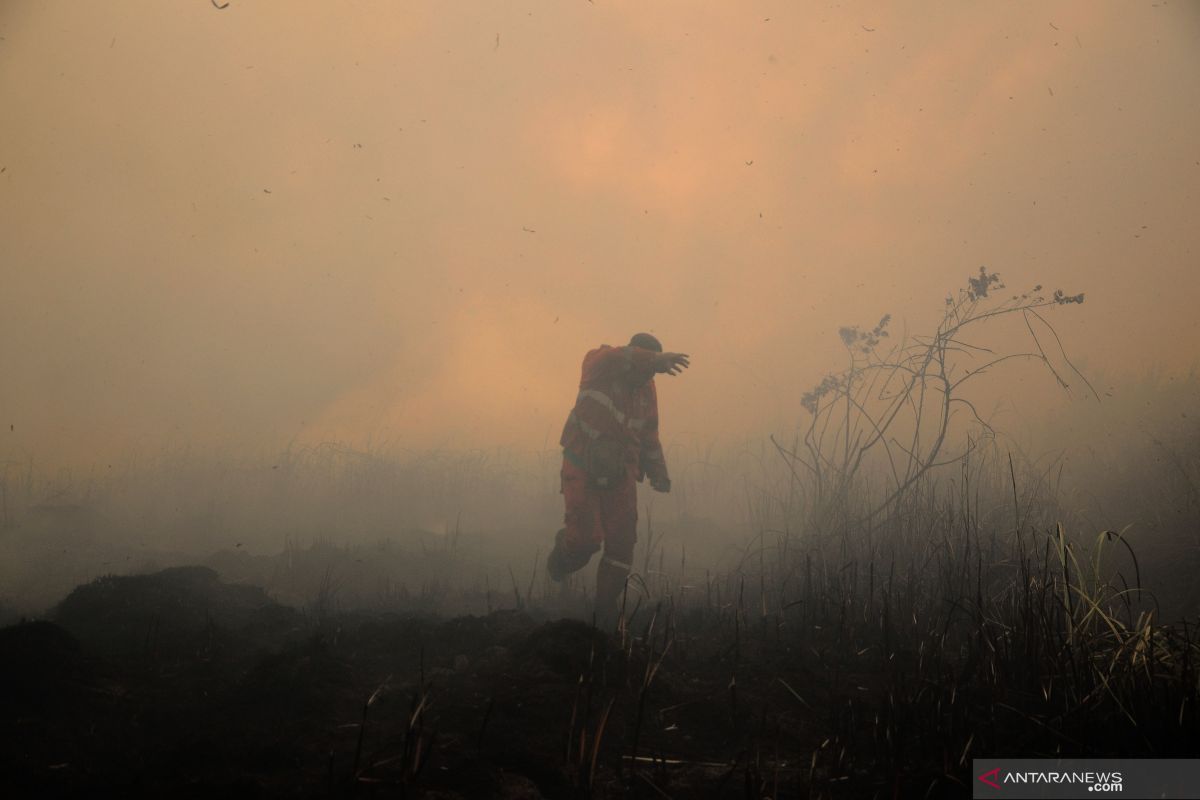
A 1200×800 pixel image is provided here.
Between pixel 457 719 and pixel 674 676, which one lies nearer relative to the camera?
pixel 457 719

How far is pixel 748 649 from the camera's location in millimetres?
3193

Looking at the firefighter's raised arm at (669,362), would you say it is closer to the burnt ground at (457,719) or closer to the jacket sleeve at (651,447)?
the jacket sleeve at (651,447)

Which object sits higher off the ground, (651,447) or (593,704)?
(651,447)

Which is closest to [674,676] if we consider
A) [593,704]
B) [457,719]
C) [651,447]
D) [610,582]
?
[593,704]

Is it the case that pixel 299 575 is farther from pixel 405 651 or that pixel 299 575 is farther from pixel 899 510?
pixel 899 510

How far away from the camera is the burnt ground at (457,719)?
1803 millimetres

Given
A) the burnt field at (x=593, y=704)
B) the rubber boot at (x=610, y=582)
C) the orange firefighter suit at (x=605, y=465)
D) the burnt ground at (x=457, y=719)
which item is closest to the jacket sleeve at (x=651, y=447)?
the orange firefighter suit at (x=605, y=465)

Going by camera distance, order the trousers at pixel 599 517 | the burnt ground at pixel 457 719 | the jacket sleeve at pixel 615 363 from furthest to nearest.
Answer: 1. the jacket sleeve at pixel 615 363
2. the trousers at pixel 599 517
3. the burnt ground at pixel 457 719

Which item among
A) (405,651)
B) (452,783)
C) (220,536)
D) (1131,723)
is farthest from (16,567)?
(1131,723)

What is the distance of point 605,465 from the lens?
17.1ft

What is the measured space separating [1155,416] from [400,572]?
10.5 metres

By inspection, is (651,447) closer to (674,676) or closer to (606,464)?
(606,464)

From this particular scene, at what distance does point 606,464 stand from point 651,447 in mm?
636

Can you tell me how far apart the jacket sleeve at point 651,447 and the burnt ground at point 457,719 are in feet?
7.15
